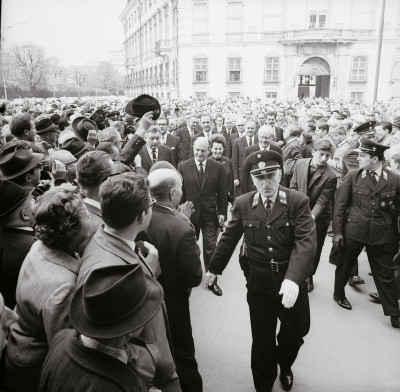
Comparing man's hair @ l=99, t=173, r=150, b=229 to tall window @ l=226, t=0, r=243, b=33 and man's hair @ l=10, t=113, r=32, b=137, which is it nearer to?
man's hair @ l=10, t=113, r=32, b=137

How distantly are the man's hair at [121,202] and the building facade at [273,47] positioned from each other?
27595 millimetres

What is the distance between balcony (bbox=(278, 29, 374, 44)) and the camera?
28953mm

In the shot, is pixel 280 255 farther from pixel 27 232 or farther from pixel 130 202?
pixel 27 232

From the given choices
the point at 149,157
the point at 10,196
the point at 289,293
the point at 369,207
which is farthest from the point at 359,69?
the point at 10,196

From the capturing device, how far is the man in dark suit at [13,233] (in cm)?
232

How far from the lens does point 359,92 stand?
31938 millimetres

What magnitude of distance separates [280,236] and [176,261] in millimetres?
840

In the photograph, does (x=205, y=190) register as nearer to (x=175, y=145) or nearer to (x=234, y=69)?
(x=175, y=145)

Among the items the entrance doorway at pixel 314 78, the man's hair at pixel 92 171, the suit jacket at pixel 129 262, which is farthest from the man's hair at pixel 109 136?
the entrance doorway at pixel 314 78

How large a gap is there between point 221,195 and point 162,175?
2.41 meters

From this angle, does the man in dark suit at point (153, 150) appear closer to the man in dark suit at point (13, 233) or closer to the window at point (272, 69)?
the man in dark suit at point (13, 233)

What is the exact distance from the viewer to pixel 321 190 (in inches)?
189

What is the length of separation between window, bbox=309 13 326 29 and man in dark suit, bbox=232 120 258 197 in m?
25.9

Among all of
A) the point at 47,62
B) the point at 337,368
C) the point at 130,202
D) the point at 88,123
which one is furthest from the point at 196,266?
the point at 47,62
